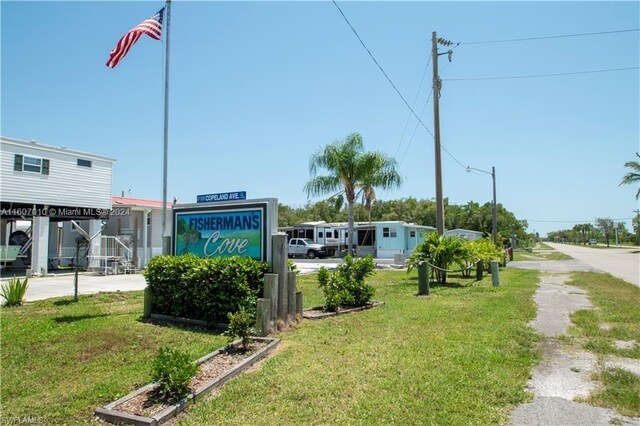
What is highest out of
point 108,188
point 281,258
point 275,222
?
point 108,188

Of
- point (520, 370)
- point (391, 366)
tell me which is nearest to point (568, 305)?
point (520, 370)

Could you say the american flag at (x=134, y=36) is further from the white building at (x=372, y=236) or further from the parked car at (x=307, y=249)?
the parked car at (x=307, y=249)

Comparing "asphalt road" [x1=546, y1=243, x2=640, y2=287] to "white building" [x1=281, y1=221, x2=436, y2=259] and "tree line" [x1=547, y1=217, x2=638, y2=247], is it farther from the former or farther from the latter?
"tree line" [x1=547, y1=217, x2=638, y2=247]

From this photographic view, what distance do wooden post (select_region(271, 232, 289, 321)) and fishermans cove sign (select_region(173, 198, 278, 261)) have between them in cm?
15

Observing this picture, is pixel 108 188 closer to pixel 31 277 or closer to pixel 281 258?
pixel 31 277

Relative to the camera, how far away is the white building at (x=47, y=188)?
58.0ft

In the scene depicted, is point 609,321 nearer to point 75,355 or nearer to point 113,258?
A: point 75,355

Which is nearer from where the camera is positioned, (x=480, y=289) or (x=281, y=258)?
(x=281, y=258)

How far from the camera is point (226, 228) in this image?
7590 millimetres

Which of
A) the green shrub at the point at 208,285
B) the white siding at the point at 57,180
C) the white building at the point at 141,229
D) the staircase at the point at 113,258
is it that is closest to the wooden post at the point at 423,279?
the green shrub at the point at 208,285

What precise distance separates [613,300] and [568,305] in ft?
4.66

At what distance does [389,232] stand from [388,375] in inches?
1096

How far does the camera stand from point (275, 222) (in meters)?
7.12

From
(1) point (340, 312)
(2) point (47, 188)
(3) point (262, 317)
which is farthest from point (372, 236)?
(3) point (262, 317)
